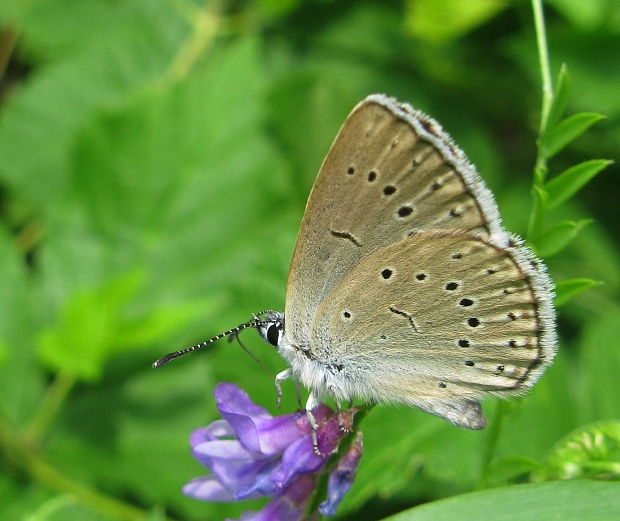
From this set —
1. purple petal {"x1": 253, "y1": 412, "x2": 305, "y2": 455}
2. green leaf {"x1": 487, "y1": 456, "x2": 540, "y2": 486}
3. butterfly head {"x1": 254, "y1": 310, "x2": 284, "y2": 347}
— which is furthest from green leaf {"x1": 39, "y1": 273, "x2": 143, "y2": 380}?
green leaf {"x1": 487, "y1": 456, "x2": 540, "y2": 486}

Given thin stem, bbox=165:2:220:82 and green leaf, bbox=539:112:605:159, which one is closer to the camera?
green leaf, bbox=539:112:605:159

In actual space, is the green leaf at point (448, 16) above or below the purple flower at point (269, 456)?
above

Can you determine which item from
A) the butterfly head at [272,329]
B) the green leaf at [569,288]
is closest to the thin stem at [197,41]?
the butterfly head at [272,329]

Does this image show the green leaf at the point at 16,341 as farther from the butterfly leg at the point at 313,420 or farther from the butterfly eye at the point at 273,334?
the butterfly leg at the point at 313,420

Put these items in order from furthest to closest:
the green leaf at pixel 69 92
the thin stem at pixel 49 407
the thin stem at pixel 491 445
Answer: the green leaf at pixel 69 92, the thin stem at pixel 49 407, the thin stem at pixel 491 445

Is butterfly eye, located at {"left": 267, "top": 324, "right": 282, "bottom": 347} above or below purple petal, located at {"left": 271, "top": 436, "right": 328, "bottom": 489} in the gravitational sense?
above

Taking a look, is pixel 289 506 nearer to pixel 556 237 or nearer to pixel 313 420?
pixel 313 420

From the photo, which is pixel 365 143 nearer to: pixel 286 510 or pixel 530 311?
pixel 530 311

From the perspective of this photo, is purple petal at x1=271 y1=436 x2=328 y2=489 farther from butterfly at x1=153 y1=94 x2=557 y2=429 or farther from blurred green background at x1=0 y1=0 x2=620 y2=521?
blurred green background at x1=0 y1=0 x2=620 y2=521
